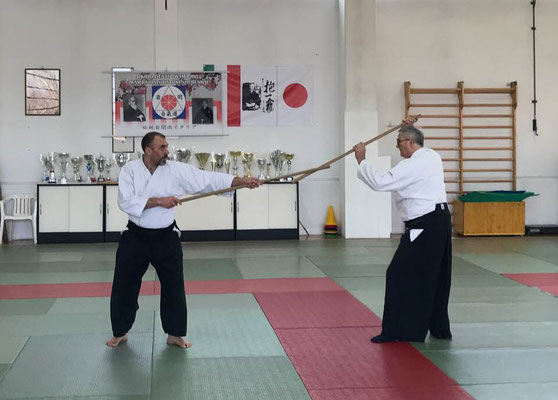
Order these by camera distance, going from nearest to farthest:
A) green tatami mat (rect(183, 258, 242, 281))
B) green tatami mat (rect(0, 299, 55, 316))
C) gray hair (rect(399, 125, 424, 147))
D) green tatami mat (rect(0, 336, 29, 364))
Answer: green tatami mat (rect(0, 336, 29, 364)), gray hair (rect(399, 125, 424, 147)), green tatami mat (rect(0, 299, 55, 316)), green tatami mat (rect(183, 258, 242, 281))

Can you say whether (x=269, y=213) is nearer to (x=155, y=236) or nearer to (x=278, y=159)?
(x=278, y=159)

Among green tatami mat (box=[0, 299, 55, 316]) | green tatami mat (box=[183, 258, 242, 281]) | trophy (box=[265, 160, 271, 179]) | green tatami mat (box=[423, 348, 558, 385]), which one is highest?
trophy (box=[265, 160, 271, 179])

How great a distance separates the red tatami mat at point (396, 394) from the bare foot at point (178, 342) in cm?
126

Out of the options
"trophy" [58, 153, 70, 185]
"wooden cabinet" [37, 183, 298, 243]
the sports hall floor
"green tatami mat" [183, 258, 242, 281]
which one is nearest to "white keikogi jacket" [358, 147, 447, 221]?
the sports hall floor

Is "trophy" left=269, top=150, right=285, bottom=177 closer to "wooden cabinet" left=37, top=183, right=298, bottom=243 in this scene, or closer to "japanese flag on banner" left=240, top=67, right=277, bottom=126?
"wooden cabinet" left=37, top=183, right=298, bottom=243

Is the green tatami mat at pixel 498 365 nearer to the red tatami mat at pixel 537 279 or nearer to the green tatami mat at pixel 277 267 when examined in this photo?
the red tatami mat at pixel 537 279

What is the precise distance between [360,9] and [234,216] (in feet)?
13.2

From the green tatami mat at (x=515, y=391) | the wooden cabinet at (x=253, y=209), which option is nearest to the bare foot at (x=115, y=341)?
the green tatami mat at (x=515, y=391)

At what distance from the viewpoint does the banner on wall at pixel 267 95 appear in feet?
39.3

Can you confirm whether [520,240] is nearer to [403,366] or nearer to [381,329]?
[381,329]

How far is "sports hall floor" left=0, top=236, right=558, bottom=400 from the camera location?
4.02 meters

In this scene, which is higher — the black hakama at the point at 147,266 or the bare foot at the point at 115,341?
the black hakama at the point at 147,266

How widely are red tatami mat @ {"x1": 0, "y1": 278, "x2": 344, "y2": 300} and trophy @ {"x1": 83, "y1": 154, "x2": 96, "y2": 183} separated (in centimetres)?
439

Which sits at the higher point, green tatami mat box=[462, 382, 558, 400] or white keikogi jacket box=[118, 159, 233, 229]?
white keikogi jacket box=[118, 159, 233, 229]
